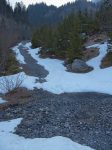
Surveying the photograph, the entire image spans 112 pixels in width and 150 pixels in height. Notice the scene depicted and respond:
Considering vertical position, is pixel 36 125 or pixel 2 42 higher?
pixel 2 42

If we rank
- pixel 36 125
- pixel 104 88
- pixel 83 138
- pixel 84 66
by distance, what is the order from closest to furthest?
pixel 83 138 → pixel 36 125 → pixel 104 88 → pixel 84 66

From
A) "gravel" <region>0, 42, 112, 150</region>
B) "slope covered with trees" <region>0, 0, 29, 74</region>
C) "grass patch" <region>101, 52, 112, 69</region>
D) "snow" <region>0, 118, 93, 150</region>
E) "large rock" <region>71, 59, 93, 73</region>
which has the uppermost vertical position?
"slope covered with trees" <region>0, 0, 29, 74</region>

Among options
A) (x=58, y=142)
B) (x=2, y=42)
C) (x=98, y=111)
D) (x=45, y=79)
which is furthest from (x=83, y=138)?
(x=2, y=42)

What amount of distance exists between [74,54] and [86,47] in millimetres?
8916

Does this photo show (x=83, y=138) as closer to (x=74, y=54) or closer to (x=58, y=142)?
(x=58, y=142)

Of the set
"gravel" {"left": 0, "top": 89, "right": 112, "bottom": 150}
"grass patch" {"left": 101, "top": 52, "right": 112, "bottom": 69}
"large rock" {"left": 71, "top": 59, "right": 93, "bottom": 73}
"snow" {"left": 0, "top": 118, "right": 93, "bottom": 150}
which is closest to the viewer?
"snow" {"left": 0, "top": 118, "right": 93, "bottom": 150}

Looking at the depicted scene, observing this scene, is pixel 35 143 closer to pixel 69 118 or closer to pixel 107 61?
pixel 69 118

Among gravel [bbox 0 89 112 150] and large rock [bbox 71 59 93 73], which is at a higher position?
large rock [bbox 71 59 93 73]

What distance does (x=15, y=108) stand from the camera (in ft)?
63.0

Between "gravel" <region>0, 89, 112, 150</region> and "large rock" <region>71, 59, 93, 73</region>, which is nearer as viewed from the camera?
"gravel" <region>0, 89, 112, 150</region>

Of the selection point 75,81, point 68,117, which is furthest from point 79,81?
point 68,117

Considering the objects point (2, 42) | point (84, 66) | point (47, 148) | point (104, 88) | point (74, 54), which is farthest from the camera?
point (2, 42)

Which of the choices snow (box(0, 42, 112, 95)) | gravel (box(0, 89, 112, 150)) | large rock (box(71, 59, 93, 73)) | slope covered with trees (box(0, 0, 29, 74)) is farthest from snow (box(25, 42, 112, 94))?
slope covered with trees (box(0, 0, 29, 74))

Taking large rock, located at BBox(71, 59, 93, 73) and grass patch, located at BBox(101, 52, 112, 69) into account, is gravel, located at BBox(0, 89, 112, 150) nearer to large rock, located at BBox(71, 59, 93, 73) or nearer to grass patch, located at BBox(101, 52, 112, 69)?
large rock, located at BBox(71, 59, 93, 73)
